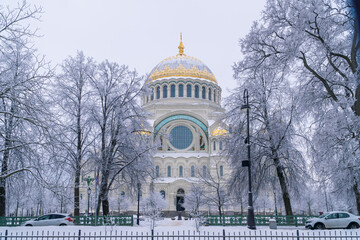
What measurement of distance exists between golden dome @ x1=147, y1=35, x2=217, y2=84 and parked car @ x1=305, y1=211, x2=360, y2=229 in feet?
141

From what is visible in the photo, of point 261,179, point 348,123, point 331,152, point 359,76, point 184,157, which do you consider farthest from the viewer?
point 184,157

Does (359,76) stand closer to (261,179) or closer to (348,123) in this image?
(348,123)

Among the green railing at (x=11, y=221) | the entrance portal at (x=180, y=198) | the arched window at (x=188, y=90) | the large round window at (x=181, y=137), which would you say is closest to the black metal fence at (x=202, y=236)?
the green railing at (x=11, y=221)

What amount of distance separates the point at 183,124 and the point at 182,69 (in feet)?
35.5

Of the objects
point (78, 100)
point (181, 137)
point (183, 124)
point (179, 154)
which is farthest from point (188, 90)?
point (78, 100)

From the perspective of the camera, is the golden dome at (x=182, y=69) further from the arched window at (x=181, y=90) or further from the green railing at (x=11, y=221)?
the green railing at (x=11, y=221)

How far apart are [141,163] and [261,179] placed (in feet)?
23.8

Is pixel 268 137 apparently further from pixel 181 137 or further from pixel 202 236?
pixel 181 137

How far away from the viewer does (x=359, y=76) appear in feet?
42.8

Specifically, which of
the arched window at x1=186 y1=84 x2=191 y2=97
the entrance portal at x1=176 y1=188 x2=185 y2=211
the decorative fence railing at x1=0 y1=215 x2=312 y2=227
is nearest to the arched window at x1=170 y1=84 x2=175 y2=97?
the arched window at x1=186 y1=84 x2=191 y2=97

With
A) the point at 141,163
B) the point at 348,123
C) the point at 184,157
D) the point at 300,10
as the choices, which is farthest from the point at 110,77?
the point at 184,157

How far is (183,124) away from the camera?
53344 millimetres

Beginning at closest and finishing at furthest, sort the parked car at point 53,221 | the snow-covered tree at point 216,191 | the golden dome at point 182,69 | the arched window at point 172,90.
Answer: the parked car at point 53,221, the snow-covered tree at point 216,191, the arched window at point 172,90, the golden dome at point 182,69

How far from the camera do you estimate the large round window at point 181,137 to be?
52.7 metres
